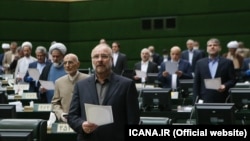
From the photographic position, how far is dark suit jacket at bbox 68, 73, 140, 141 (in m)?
5.55

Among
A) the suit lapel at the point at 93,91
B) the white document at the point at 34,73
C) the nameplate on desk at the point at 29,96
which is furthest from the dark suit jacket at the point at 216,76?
the suit lapel at the point at 93,91

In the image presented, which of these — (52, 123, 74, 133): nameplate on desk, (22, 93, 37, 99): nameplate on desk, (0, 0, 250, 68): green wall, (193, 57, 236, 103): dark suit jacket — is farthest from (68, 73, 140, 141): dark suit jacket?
(0, 0, 250, 68): green wall

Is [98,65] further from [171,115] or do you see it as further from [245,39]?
[245,39]

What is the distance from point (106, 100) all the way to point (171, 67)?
6804mm

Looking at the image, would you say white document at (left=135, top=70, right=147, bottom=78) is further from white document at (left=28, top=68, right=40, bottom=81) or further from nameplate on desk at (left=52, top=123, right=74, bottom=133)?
nameplate on desk at (left=52, top=123, right=74, bottom=133)

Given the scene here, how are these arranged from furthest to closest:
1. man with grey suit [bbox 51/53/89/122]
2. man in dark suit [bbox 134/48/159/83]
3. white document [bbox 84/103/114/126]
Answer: man in dark suit [bbox 134/48/159/83]
man with grey suit [bbox 51/53/89/122]
white document [bbox 84/103/114/126]

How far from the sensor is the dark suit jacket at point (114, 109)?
5547 millimetres

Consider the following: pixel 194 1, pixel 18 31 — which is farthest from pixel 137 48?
pixel 18 31

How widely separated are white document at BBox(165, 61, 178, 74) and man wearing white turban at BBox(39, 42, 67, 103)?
3.17 metres

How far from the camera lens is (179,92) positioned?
11.4m

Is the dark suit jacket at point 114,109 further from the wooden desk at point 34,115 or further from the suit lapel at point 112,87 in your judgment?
the wooden desk at point 34,115

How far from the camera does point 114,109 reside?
5566mm

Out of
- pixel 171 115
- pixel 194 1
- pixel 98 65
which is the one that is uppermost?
pixel 194 1

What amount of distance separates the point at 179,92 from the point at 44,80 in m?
2.72
